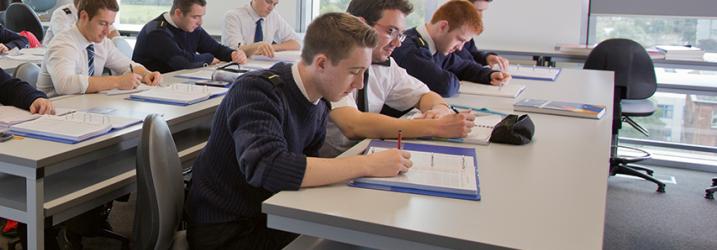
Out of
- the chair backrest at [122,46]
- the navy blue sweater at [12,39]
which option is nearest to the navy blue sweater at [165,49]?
the chair backrest at [122,46]

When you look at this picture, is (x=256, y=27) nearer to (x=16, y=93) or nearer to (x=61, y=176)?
(x=16, y=93)

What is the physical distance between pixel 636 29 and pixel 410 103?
304cm

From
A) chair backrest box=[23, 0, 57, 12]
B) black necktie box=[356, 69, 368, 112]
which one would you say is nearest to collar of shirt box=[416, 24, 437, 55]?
black necktie box=[356, 69, 368, 112]

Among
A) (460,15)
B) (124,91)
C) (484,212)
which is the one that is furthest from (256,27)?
(484,212)

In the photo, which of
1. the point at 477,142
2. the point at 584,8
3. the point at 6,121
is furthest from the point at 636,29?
the point at 6,121

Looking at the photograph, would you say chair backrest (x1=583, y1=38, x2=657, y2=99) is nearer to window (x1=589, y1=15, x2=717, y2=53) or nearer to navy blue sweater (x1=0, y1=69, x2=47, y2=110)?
window (x1=589, y1=15, x2=717, y2=53)

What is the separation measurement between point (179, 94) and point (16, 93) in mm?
601

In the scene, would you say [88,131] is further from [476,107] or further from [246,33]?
[246,33]

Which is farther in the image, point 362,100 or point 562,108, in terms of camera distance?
point 562,108

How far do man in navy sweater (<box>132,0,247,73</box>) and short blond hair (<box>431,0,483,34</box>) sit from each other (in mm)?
1448

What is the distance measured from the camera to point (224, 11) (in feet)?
21.1

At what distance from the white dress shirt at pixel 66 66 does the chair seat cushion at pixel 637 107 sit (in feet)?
10.1

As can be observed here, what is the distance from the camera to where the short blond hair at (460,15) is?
110 inches

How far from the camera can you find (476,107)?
2.68 meters
